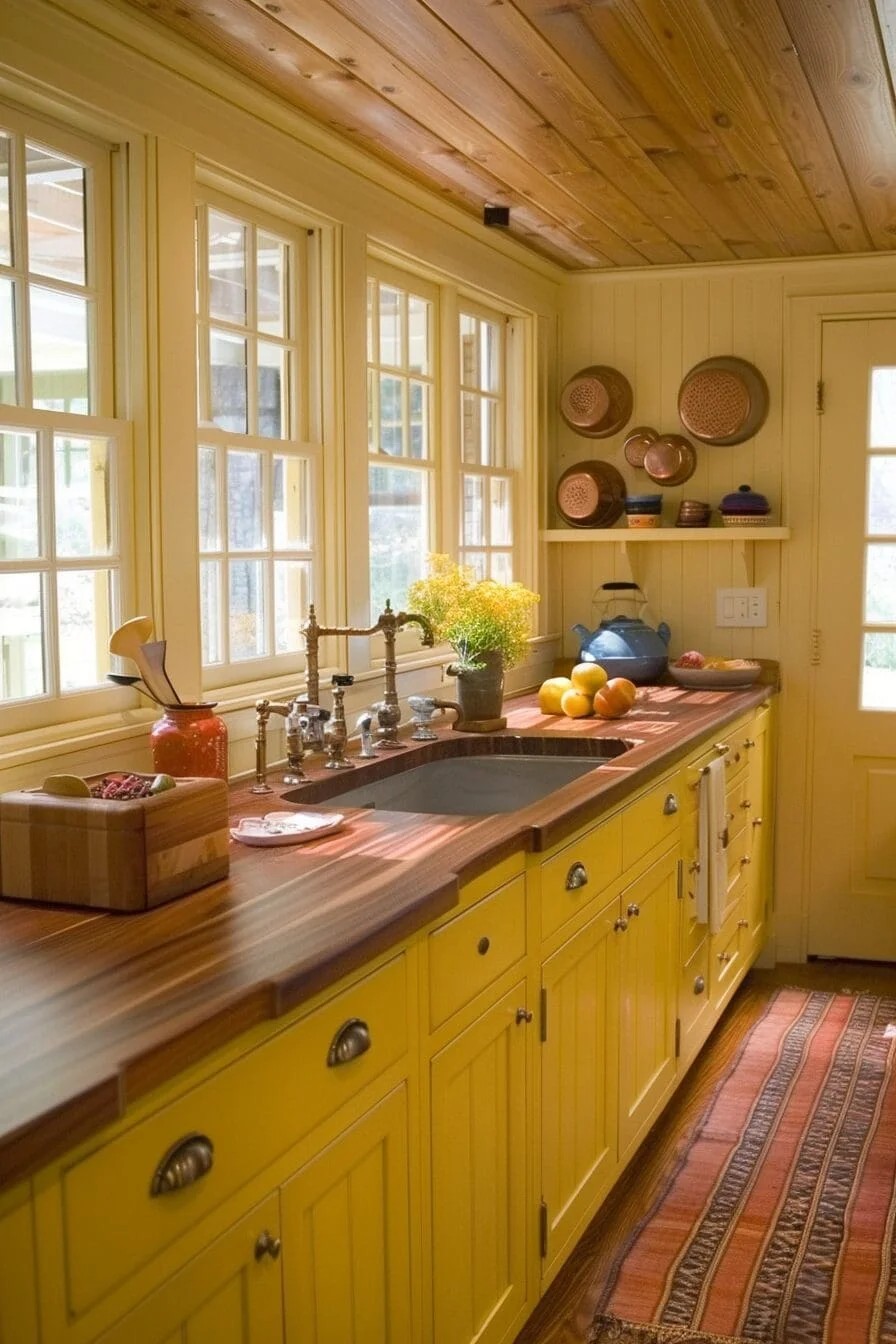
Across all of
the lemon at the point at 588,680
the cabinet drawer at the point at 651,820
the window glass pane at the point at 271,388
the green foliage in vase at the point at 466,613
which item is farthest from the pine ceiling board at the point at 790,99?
the cabinet drawer at the point at 651,820

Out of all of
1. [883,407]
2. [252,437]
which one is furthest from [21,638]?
[883,407]

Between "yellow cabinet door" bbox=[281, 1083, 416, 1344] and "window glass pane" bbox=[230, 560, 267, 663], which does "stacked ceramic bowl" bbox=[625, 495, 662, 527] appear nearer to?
"window glass pane" bbox=[230, 560, 267, 663]

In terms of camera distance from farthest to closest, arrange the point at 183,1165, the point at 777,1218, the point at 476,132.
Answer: the point at 476,132 < the point at 777,1218 < the point at 183,1165

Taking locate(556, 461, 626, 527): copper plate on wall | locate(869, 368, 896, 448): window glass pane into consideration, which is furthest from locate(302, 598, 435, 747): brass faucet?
locate(869, 368, 896, 448): window glass pane

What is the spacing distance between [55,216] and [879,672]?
3.24 m

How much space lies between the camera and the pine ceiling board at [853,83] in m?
2.46

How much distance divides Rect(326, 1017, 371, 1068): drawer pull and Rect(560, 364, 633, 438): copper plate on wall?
3.36 meters

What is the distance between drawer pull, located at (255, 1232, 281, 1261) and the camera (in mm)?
1482

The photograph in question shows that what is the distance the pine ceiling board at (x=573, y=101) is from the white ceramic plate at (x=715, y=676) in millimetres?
1347

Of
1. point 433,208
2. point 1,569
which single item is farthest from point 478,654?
point 1,569

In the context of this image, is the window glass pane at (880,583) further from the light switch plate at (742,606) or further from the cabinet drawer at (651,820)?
the cabinet drawer at (651,820)

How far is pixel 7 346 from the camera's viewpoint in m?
2.30

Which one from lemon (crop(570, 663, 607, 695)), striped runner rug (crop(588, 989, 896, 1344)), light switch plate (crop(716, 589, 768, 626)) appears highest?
light switch plate (crop(716, 589, 768, 626))

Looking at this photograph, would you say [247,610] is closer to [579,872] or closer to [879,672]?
[579,872]
